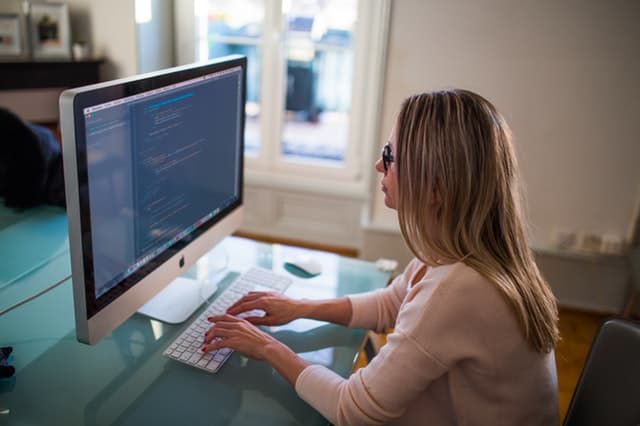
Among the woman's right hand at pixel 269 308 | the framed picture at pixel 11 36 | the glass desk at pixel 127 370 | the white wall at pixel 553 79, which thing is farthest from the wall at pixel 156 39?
the woman's right hand at pixel 269 308

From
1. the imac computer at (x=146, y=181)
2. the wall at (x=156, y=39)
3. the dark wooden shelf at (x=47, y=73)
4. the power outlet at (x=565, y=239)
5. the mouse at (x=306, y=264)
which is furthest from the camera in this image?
the wall at (x=156, y=39)

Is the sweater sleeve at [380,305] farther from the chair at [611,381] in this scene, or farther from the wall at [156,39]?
the wall at [156,39]

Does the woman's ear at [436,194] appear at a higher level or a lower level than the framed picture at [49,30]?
lower

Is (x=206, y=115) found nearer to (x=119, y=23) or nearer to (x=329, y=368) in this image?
(x=329, y=368)

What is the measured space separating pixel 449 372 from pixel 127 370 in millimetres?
579

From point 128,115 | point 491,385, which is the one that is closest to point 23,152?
point 128,115

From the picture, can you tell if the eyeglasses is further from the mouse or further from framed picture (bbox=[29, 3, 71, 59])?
framed picture (bbox=[29, 3, 71, 59])

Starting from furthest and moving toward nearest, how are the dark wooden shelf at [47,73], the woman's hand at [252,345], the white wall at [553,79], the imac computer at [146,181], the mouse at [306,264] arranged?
the dark wooden shelf at [47,73]
the white wall at [553,79]
the mouse at [306,264]
the woman's hand at [252,345]
the imac computer at [146,181]

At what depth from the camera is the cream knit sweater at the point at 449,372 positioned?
0.93 metres

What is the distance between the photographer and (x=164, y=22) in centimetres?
322

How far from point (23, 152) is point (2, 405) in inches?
41.6

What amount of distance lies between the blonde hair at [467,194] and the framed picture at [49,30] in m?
2.74

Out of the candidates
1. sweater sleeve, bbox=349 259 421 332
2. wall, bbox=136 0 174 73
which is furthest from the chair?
wall, bbox=136 0 174 73

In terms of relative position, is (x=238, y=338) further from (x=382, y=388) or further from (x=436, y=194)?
(x=436, y=194)
